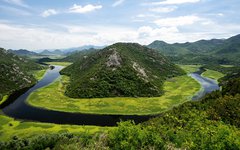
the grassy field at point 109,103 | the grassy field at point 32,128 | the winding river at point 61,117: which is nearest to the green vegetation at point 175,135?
the grassy field at point 32,128

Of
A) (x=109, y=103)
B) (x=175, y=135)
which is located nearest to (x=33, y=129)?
(x=109, y=103)

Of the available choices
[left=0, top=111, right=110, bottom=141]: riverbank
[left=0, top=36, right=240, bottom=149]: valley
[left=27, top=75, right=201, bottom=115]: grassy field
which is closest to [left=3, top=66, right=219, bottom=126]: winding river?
[left=0, top=36, right=240, bottom=149]: valley

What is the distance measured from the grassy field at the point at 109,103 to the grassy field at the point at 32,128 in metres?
23.6

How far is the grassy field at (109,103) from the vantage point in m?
127

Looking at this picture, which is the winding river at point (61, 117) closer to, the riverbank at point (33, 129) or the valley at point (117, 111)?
the valley at point (117, 111)

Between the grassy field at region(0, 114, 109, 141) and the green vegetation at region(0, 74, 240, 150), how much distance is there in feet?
36.2

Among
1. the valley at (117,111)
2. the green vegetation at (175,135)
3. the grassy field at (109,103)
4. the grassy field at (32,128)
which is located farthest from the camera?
the grassy field at (109,103)

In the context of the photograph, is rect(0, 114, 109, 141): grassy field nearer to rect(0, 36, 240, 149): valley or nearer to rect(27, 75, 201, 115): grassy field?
rect(0, 36, 240, 149): valley

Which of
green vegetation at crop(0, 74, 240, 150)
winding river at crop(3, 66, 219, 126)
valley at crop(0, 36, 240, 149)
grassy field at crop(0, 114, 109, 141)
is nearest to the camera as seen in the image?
green vegetation at crop(0, 74, 240, 150)

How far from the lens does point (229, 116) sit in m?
81.4

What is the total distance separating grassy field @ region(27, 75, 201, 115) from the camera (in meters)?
127

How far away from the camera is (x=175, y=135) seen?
63.0 meters

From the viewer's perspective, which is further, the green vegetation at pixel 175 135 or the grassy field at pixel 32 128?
the grassy field at pixel 32 128

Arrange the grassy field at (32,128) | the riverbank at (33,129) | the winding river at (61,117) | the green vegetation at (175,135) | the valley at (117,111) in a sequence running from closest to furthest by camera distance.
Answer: the green vegetation at (175,135), the valley at (117,111), the riverbank at (33,129), the grassy field at (32,128), the winding river at (61,117)
